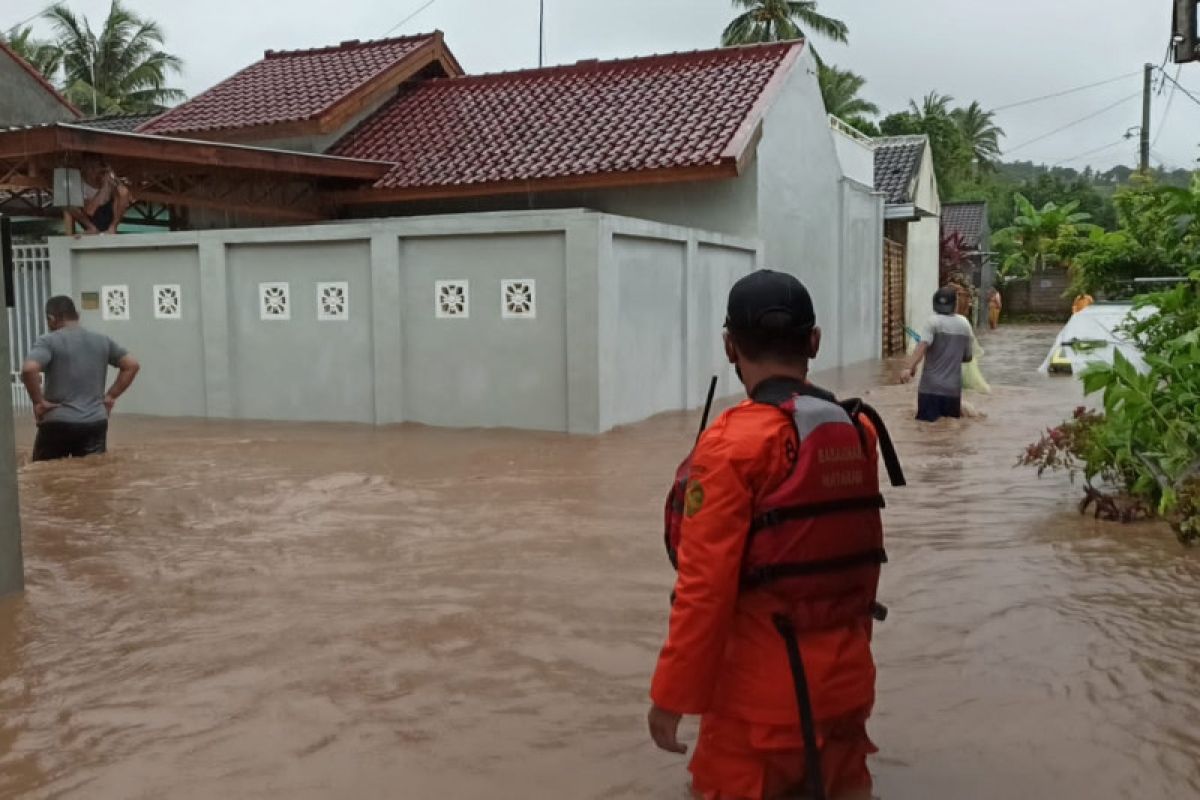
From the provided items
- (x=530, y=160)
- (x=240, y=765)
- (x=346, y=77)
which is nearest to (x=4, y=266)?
(x=240, y=765)

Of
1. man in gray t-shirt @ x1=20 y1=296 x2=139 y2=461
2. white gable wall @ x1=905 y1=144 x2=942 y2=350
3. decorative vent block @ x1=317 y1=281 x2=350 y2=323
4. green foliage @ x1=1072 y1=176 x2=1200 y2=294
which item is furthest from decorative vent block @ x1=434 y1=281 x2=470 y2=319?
white gable wall @ x1=905 y1=144 x2=942 y2=350

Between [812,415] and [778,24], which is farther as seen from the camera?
[778,24]

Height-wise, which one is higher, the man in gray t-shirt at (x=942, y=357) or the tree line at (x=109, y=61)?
the tree line at (x=109, y=61)

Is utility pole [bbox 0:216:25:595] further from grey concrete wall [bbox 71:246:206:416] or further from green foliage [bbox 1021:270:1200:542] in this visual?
grey concrete wall [bbox 71:246:206:416]

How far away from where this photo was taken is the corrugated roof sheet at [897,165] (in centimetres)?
2839

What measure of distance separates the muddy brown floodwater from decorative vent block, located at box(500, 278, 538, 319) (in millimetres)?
3073

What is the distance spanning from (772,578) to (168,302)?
13.1 m

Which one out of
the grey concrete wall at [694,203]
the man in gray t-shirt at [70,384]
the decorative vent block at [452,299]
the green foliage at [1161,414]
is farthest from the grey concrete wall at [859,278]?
the man in gray t-shirt at [70,384]

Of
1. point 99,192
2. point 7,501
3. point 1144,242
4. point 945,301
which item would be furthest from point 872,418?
point 99,192

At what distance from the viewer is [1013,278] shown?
4588 centimetres

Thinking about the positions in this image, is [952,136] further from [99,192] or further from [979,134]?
[99,192]

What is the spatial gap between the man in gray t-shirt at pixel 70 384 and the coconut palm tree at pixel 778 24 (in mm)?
31107

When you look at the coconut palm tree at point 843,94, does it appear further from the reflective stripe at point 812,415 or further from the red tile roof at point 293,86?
the reflective stripe at point 812,415

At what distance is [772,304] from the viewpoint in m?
2.74
